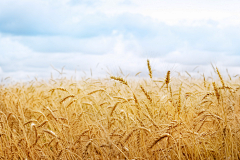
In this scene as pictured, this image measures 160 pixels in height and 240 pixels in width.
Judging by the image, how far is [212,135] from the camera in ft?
8.74

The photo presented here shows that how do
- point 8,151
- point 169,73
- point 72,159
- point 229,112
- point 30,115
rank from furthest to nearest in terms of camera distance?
1. point 30,115
2. point 229,112
3. point 8,151
4. point 72,159
5. point 169,73

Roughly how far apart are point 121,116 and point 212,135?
1106 mm


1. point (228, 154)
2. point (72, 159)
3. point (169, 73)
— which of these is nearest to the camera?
point (228, 154)

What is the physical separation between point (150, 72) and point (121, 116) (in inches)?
33.0

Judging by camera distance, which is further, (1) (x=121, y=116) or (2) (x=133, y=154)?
(1) (x=121, y=116)

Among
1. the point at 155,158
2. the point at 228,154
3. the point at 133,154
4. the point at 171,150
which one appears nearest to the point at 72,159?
the point at 133,154

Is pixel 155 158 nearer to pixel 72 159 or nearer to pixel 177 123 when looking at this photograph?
pixel 177 123

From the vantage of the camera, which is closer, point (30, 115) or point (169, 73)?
point (169, 73)

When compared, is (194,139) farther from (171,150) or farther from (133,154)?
(133,154)

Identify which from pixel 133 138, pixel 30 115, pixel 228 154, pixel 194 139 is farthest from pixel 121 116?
pixel 30 115

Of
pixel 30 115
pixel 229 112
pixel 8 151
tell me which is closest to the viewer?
pixel 8 151

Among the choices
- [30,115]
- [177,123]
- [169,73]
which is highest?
[169,73]

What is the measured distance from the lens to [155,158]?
2363 millimetres

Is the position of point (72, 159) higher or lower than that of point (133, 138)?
lower
